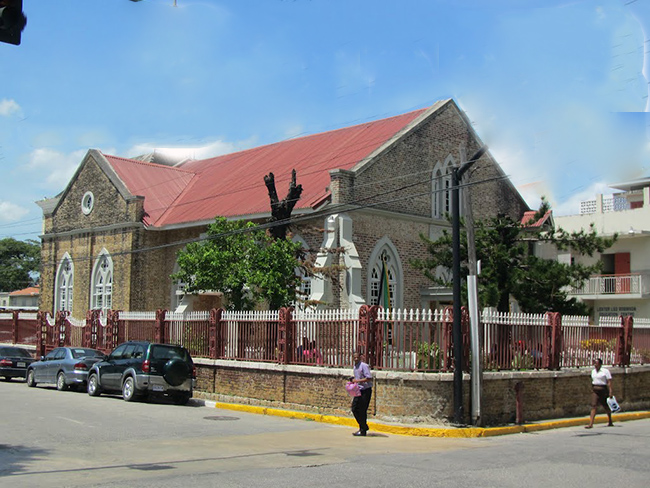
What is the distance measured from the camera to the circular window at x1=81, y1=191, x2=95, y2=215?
126ft

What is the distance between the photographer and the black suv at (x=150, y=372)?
20.1 m

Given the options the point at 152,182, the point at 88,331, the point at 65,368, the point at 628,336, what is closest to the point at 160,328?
the point at 65,368

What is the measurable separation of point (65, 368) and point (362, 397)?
12.1m

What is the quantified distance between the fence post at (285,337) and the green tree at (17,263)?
7328cm

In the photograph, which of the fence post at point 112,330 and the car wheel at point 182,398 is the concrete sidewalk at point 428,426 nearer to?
the car wheel at point 182,398

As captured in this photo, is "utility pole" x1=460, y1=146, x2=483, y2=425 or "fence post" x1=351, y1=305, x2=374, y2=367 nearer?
"utility pole" x1=460, y1=146, x2=483, y2=425

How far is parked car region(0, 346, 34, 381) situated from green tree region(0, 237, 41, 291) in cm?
6183

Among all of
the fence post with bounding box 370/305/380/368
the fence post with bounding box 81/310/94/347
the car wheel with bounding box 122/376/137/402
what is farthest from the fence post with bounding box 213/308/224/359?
the fence post with bounding box 81/310/94/347

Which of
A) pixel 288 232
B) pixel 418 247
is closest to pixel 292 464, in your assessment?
pixel 288 232

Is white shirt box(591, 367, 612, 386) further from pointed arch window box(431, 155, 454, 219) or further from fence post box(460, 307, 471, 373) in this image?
pointed arch window box(431, 155, 454, 219)

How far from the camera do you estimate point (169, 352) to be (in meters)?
20.8

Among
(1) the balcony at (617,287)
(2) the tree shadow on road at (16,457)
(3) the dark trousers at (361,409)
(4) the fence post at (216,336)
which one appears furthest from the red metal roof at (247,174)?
(2) the tree shadow on road at (16,457)

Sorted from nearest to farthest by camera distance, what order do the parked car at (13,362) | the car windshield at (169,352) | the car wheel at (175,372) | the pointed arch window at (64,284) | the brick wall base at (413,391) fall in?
1. the brick wall base at (413,391)
2. the car wheel at (175,372)
3. the car windshield at (169,352)
4. the parked car at (13,362)
5. the pointed arch window at (64,284)

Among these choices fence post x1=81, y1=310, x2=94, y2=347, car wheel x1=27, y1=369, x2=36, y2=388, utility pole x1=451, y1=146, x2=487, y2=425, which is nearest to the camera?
utility pole x1=451, y1=146, x2=487, y2=425
